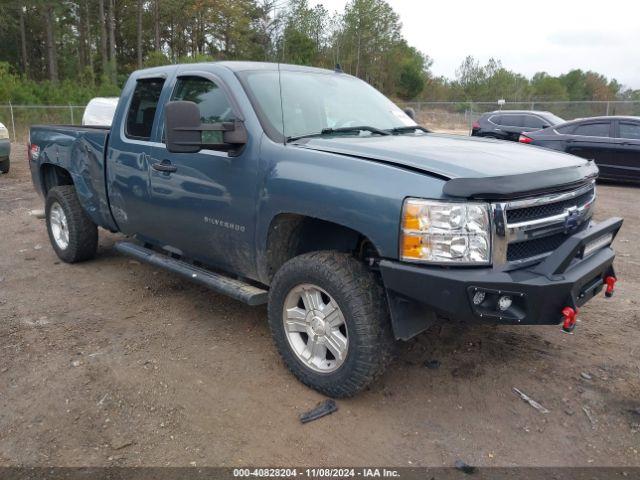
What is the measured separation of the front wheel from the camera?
2954mm

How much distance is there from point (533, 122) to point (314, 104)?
41.4 ft

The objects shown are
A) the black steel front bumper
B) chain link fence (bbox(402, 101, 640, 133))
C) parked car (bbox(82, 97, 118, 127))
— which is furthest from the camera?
chain link fence (bbox(402, 101, 640, 133))

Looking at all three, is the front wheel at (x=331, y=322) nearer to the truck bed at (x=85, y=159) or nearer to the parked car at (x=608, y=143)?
the truck bed at (x=85, y=159)

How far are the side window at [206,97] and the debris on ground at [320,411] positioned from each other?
1.90m

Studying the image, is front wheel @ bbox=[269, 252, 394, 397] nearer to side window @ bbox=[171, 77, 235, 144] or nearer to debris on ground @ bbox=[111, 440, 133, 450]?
debris on ground @ bbox=[111, 440, 133, 450]

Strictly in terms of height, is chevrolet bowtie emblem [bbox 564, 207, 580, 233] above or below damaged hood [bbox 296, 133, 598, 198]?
below

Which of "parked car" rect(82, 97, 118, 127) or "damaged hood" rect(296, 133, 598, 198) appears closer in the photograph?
"damaged hood" rect(296, 133, 598, 198)

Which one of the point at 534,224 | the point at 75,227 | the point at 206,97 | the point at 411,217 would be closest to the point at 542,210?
the point at 534,224

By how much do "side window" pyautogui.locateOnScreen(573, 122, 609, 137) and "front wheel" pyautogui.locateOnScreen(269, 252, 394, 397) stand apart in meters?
10.0


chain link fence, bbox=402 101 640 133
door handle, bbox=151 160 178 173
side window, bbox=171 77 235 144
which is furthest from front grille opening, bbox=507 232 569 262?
chain link fence, bbox=402 101 640 133

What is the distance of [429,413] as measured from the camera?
3098mm

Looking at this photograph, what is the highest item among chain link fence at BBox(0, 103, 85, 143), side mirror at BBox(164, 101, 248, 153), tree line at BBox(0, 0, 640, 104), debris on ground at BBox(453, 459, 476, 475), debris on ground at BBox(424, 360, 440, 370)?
tree line at BBox(0, 0, 640, 104)

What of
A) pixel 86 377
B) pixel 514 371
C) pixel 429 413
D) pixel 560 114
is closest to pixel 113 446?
pixel 86 377

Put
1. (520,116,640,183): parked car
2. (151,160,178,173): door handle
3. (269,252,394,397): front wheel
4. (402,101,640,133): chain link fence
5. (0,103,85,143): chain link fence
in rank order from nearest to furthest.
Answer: (269,252,394,397): front wheel < (151,160,178,173): door handle < (520,116,640,183): parked car < (0,103,85,143): chain link fence < (402,101,640,133): chain link fence
